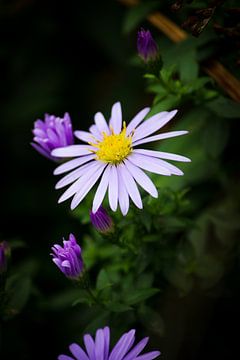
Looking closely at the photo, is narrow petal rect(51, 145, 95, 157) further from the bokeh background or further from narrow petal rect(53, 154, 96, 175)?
the bokeh background

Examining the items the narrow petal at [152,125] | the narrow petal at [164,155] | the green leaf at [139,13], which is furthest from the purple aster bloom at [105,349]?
the green leaf at [139,13]

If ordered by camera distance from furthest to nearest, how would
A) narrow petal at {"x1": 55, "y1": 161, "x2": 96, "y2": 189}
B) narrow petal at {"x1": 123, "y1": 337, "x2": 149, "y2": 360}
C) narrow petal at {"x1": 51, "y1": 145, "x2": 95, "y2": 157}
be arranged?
narrow petal at {"x1": 51, "y1": 145, "x2": 95, "y2": 157} → narrow petal at {"x1": 55, "y1": 161, "x2": 96, "y2": 189} → narrow petal at {"x1": 123, "y1": 337, "x2": 149, "y2": 360}

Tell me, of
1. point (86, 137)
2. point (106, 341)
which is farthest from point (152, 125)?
point (106, 341)

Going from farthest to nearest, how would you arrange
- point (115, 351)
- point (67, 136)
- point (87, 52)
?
point (87, 52), point (67, 136), point (115, 351)

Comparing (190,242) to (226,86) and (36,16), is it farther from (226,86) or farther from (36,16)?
(36,16)

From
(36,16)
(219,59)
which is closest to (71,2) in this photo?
(36,16)

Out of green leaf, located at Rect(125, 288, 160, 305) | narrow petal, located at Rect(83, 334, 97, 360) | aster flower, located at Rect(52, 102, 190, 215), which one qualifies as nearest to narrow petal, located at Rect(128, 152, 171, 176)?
aster flower, located at Rect(52, 102, 190, 215)
